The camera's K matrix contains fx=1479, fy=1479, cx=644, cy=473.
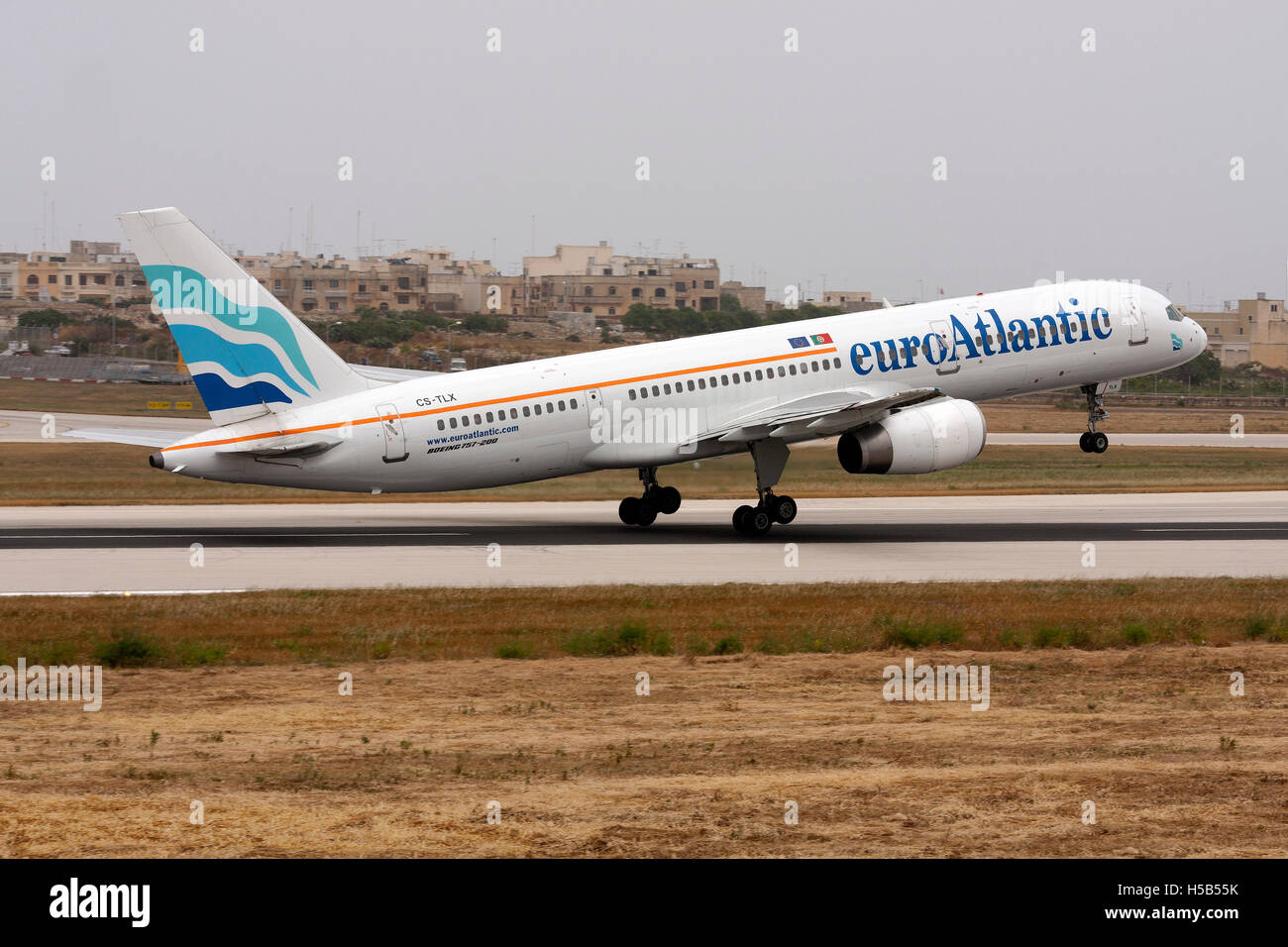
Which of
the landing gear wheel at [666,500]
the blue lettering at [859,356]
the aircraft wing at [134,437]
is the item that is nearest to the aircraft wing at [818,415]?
the blue lettering at [859,356]

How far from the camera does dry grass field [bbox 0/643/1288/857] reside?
43.1 feet

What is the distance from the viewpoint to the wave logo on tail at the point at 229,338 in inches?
1351

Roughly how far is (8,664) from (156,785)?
8.12 meters

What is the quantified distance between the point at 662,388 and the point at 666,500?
4174 mm

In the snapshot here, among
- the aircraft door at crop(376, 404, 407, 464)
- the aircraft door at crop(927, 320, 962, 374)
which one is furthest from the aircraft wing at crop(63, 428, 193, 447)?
the aircraft door at crop(927, 320, 962, 374)

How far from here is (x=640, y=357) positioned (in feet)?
130

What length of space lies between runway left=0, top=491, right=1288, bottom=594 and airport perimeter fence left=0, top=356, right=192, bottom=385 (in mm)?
72725

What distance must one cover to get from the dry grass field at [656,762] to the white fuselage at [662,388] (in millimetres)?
14134

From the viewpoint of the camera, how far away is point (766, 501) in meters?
40.6

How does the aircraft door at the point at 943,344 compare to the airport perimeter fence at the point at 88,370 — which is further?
the airport perimeter fence at the point at 88,370

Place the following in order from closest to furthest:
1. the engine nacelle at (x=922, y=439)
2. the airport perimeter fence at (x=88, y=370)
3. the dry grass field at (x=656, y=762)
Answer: the dry grass field at (x=656, y=762)
the engine nacelle at (x=922, y=439)
the airport perimeter fence at (x=88, y=370)

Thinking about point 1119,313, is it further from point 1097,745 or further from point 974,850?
point 974,850

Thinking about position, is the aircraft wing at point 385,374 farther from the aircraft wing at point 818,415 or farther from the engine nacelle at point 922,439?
the engine nacelle at point 922,439

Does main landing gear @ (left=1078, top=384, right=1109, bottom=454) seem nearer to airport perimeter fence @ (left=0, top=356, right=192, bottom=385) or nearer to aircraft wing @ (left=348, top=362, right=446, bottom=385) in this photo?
aircraft wing @ (left=348, top=362, right=446, bottom=385)
